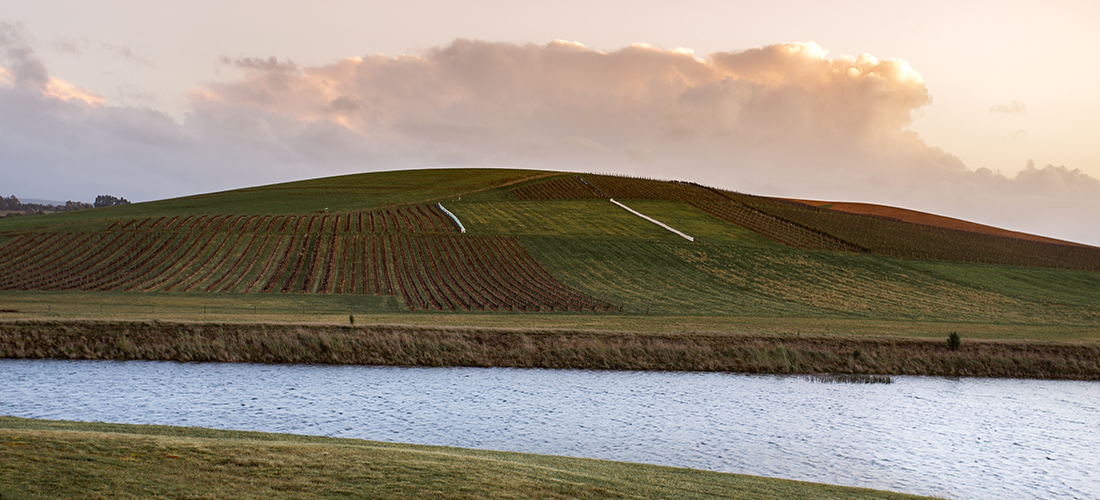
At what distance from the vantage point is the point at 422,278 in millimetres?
52406

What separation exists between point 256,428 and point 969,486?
1591 cm

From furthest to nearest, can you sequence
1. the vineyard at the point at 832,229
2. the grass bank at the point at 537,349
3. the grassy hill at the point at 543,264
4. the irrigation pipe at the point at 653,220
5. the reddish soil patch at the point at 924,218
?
1. the reddish soil patch at the point at 924,218
2. the vineyard at the point at 832,229
3. the irrigation pipe at the point at 653,220
4. the grassy hill at the point at 543,264
5. the grass bank at the point at 537,349

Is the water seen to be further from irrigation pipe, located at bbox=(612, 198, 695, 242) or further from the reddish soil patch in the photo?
the reddish soil patch

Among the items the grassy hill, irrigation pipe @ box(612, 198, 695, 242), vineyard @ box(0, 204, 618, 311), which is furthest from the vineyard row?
irrigation pipe @ box(612, 198, 695, 242)

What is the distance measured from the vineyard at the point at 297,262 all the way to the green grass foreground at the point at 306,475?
1195 inches

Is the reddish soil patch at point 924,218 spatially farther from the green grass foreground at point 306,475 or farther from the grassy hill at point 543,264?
the green grass foreground at point 306,475

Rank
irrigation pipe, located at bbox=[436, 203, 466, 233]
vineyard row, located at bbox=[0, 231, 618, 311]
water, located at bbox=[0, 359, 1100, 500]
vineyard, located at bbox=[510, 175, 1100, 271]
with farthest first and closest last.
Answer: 1. vineyard, located at bbox=[510, 175, 1100, 271]
2. irrigation pipe, located at bbox=[436, 203, 466, 233]
3. vineyard row, located at bbox=[0, 231, 618, 311]
4. water, located at bbox=[0, 359, 1100, 500]

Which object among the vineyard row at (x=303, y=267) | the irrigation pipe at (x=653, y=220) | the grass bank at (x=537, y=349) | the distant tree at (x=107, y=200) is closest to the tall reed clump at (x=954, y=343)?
the grass bank at (x=537, y=349)

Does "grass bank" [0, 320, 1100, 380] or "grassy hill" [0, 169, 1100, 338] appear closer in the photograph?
"grass bank" [0, 320, 1100, 380]

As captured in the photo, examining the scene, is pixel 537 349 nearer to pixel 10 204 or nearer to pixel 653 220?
pixel 653 220

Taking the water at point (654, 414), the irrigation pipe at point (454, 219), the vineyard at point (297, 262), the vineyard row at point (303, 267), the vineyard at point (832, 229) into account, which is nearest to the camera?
the water at point (654, 414)

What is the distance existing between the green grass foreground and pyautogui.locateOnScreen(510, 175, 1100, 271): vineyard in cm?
6620

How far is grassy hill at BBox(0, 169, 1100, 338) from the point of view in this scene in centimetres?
4556

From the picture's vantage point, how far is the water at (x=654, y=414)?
16188 mm
